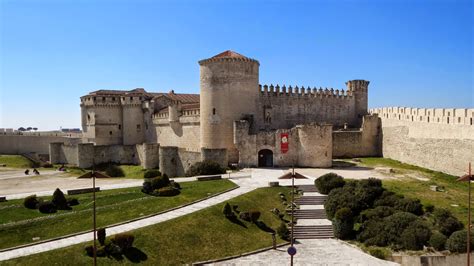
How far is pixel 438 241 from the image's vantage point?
61.9 feet

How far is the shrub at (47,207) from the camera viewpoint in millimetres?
23359

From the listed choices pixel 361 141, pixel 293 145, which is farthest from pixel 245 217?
pixel 361 141

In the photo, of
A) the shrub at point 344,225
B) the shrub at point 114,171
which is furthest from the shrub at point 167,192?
the shrub at point 114,171

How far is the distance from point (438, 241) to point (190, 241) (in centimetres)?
1243

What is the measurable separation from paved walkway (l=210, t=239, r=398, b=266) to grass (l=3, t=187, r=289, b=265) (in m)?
0.93

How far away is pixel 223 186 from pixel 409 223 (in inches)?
538

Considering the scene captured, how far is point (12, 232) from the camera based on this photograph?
20188 mm

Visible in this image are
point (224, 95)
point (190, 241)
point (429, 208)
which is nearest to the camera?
point (190, 241)

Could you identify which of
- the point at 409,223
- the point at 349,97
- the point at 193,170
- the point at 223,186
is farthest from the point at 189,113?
the point at 409,223

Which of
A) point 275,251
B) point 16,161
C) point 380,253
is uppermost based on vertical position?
point 16,161

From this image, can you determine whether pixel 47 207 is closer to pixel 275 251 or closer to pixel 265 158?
pixel 275 251

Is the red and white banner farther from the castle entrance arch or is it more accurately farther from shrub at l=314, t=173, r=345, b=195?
shrub at l=314, t=173, r=345, b=195

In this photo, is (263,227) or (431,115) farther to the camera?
(431,115)

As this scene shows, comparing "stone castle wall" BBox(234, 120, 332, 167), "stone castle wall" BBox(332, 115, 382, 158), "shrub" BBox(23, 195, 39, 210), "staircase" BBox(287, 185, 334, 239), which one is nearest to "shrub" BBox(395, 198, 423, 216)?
"staircase" BBox(287, 185, 334, 239)
